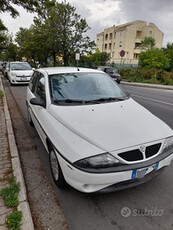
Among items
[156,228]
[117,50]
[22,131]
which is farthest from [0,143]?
[117,50]

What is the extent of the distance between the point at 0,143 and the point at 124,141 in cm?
292

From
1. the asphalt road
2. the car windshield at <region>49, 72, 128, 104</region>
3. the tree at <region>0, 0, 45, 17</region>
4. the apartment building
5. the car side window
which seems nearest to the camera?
the asphalt road

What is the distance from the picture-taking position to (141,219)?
2.08 m

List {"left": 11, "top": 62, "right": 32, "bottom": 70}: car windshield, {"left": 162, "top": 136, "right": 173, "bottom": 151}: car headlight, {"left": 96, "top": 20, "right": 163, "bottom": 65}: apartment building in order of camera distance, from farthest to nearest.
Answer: {"left": 96, "top": 20, "right": 163, "bottom": 65}: apartment building
{"left": 11, "top": 62, "right": 32, "bottom": 70}: car windshield
{"left": 162, "top": 136, "right": 173, "bottom": 151}: car headlight

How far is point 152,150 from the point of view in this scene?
2.14 meters

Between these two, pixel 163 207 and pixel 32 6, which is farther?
pixel 32 6

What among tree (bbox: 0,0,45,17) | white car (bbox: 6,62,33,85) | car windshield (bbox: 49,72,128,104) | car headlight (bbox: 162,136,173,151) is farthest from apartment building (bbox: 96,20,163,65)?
car headlight (bbox: 162,136,173,151)

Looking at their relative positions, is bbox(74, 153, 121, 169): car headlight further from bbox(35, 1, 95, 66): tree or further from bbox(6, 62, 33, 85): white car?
bbox(35, 1, 95, 66): tree

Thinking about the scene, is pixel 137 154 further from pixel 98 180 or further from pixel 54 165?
pixel 54 165

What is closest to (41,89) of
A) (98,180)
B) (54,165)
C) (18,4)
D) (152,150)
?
(54,165)

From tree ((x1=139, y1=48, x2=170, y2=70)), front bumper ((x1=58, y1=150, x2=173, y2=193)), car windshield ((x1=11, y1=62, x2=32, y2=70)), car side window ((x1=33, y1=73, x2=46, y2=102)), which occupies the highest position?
tree ((x1=139, y1=48, x2=170, y2=70))

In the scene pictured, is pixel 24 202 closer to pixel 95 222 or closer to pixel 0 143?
pixel 95 222

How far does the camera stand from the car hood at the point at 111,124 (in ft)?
6.70

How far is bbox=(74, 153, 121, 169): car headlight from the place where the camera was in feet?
6.24
